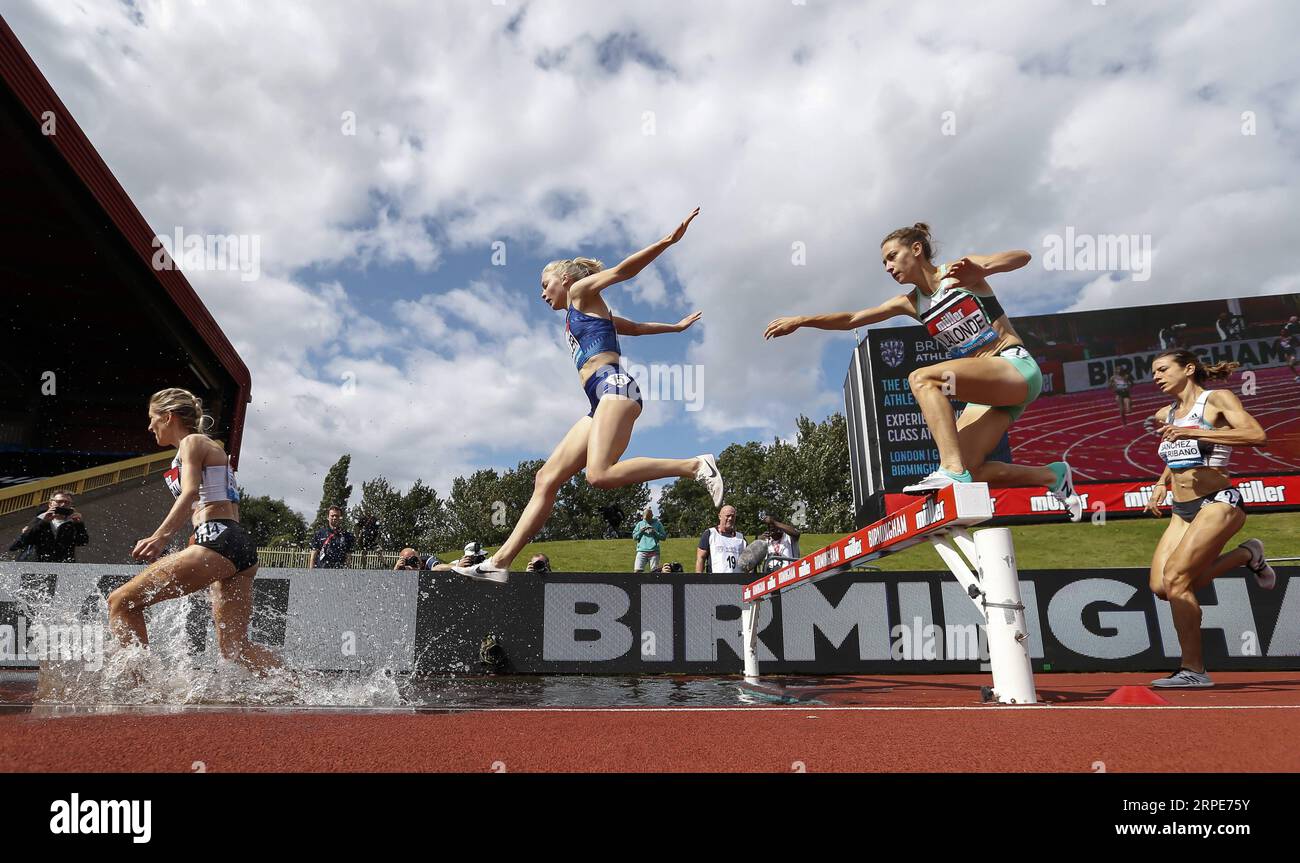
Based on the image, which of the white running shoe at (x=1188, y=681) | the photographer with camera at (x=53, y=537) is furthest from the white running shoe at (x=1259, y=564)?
the photographer with camera at (x=53, y=537)

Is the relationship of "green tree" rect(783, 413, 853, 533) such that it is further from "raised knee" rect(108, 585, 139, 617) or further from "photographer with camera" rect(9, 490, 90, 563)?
"raised knee" rect(108, 585, 139, 617)

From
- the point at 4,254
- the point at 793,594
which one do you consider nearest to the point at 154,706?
the point at 793,594

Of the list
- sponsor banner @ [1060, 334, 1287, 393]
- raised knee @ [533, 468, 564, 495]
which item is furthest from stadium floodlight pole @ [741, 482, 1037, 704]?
sponsor banner @ [1060, 334, 1287, 393]

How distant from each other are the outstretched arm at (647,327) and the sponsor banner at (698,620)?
431cm

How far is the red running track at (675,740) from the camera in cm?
214

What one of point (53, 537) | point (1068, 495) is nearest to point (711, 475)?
point (1068, 495)

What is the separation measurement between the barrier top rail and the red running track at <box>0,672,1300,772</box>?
89 cm

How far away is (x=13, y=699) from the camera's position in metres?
4.54

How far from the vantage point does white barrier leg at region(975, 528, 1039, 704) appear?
3.76m

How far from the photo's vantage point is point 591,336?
407 cm

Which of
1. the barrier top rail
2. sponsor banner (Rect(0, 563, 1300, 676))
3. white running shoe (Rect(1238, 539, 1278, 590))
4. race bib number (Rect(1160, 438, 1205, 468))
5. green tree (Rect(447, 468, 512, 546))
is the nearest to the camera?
the barrier top rail
